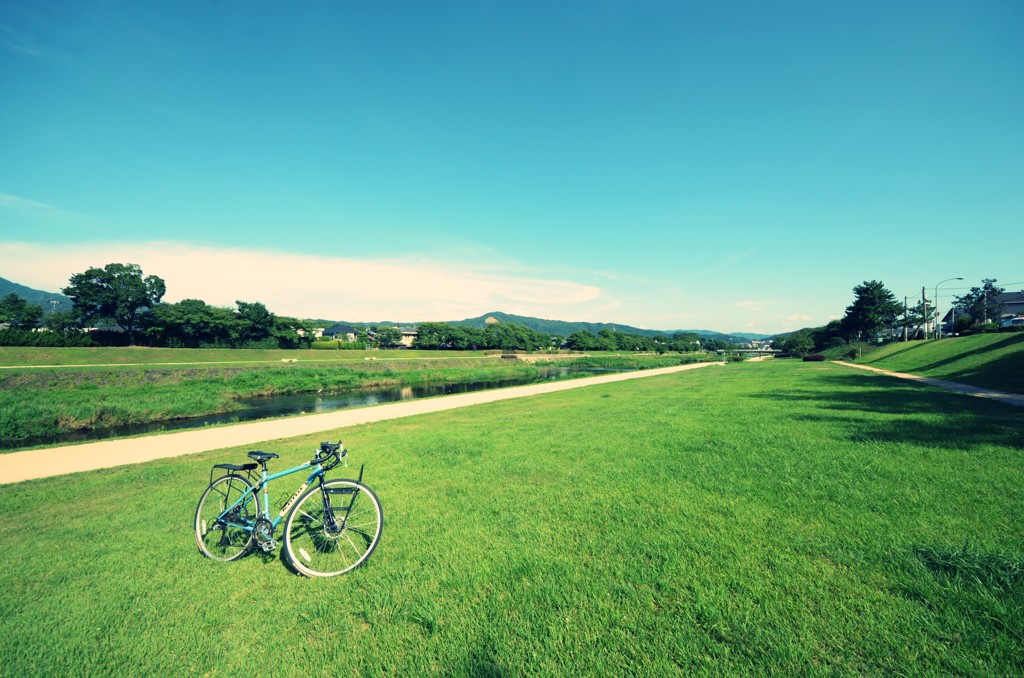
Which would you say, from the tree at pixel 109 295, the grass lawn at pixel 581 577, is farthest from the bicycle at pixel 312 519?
the tree at pixel 109 295

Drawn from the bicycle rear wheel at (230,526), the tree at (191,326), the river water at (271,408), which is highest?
the tree at (191,326)

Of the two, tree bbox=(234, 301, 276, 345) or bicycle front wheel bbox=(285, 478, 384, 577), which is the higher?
tree bbox=(234, 301, 276, 345)

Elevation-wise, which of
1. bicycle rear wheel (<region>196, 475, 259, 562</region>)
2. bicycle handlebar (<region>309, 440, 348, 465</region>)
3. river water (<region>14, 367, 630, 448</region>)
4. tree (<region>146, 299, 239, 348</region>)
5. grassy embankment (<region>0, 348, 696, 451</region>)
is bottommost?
river water (<region>14, 367, 630, 448</region>)

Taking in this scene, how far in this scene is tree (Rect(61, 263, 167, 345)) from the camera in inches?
2739

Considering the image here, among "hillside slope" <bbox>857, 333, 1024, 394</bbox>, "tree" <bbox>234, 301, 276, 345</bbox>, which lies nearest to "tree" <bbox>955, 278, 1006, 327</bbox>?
"hillside slope" <bbox>857, 333, 1024, 394</bbox>

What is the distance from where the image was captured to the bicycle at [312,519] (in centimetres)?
444

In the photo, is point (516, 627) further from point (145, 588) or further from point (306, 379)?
point (306, 379)

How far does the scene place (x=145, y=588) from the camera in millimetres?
4098

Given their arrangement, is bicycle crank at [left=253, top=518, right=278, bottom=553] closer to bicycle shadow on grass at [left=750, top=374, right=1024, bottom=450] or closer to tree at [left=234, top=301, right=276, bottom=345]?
bicycle shadow on grass at [left=750, top=374, right=1024, bottom=450]

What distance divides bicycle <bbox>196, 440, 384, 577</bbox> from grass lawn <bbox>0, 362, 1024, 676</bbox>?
9.8 inches

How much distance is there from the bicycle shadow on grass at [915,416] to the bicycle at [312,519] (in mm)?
9855

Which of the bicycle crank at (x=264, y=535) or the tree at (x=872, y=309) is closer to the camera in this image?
the bicycle crank at (x=264, y=535)

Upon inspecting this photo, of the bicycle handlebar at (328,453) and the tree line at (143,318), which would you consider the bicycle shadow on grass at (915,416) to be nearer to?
the bicycle handlebar at (328,453)

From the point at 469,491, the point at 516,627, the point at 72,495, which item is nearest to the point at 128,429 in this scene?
the point at 72,495
